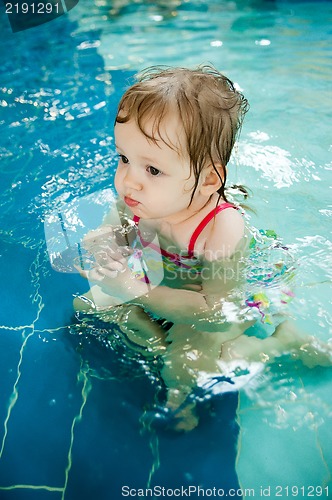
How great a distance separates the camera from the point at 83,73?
4023 millimetres

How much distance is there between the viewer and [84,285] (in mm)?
2244

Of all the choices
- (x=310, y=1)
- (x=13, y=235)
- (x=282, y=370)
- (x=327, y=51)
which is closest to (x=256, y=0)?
(x=310, y=1)

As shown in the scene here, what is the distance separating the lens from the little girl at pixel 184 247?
158 cm

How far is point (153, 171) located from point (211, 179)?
0.25 m

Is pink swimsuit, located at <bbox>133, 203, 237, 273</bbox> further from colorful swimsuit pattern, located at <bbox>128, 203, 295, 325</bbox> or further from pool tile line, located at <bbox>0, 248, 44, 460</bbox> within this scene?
pool tile line, located at <bbox>0, 248, 44, 460</bbox>

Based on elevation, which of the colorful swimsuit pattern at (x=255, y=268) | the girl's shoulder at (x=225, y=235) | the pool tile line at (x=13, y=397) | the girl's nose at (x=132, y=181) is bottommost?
the pool tile line at (x=13, y=397)

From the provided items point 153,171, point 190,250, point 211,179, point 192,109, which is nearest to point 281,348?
point 190,250

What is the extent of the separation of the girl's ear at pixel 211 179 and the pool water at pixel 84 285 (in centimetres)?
71

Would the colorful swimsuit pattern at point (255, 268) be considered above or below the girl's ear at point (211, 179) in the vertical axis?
below

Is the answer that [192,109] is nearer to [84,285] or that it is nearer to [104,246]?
[104,246]

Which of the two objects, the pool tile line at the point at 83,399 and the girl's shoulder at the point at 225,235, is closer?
the pool tile line at the point at 83,399

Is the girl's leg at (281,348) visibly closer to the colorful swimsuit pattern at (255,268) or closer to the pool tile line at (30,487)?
the colorful swimsuit pattern at (255,268)

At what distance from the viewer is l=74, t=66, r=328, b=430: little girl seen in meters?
1.58

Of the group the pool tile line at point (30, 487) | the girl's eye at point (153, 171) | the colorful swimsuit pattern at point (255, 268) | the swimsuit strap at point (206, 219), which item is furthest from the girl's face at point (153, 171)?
the pool tile line at point (30, 487)
